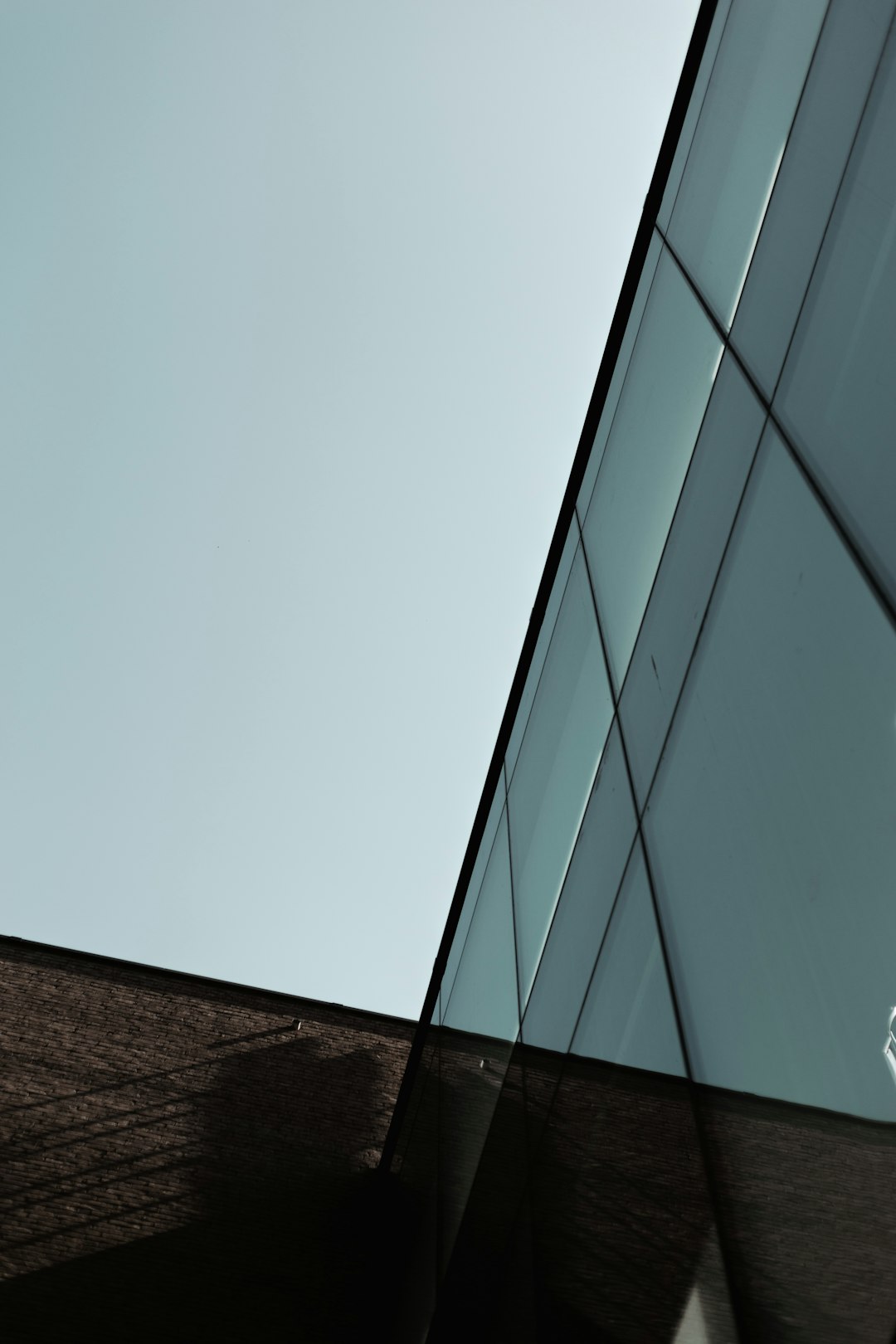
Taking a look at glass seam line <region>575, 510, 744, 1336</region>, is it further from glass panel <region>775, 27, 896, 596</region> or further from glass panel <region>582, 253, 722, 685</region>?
glass panel <region>775, 27, 896, 596</region>

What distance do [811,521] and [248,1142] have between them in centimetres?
1541

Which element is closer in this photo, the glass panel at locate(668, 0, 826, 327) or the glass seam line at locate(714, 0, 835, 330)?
the glass seam line at locate(714, 0, 835, 330)

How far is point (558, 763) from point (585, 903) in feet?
6.56

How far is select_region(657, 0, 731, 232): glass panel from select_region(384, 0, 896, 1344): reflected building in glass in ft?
0.16

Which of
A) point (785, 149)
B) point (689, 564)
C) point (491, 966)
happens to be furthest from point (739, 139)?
point (491, 966)

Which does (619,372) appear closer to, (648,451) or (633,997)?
(648,451)

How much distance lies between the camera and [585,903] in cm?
693

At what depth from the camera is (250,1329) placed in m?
14.4

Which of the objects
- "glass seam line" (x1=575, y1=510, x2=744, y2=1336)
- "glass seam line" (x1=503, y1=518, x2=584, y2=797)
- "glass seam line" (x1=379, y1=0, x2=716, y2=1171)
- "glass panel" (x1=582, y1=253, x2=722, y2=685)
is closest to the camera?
"glass seam line" (x1=575, y1=510, x2=744, y2=1336)

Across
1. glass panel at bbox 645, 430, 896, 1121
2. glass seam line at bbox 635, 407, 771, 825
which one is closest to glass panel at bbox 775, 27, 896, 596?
glass panel at bbox 645, 430, 896, 1121

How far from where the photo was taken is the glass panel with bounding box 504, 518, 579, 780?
1003cm

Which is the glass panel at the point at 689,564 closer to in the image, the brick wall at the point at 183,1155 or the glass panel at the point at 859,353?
the glass panel at the point at 859,353

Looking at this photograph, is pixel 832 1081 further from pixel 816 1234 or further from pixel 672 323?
pixel 672 323

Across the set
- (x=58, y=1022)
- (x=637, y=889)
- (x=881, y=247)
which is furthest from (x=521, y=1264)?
(x=58, y=1022)
